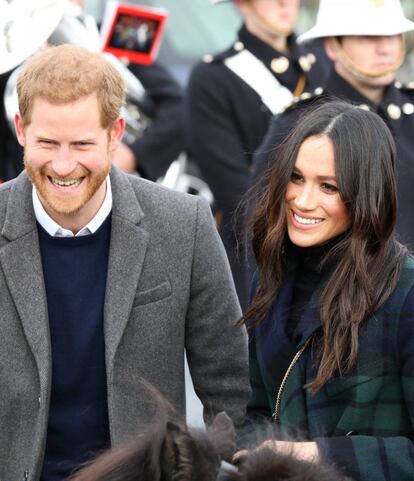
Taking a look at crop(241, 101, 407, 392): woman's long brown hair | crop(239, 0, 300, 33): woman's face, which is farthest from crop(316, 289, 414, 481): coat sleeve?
crop(239, 0, 300, 33): woman's face

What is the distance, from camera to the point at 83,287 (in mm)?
4445

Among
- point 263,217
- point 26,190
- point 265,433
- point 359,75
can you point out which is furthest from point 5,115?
point 265,433

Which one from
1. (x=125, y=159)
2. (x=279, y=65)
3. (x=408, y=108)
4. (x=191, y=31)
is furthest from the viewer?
(x=191, y=31)

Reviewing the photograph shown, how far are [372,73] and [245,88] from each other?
120cm

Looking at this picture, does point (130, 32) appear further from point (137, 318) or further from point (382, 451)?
point (382, 451)

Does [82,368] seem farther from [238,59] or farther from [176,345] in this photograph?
[238,59]

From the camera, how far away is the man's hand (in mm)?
7668

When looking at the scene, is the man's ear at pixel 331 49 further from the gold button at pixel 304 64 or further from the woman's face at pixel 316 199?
the woman's face at pixel 316 199

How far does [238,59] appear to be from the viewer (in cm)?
737

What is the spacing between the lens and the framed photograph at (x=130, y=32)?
7.52 m

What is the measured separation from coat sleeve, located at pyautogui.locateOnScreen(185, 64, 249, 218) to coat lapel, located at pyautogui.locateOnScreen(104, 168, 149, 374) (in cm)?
269

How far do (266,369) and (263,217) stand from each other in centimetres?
43

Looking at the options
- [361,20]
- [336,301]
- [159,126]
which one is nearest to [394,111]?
[361,20]

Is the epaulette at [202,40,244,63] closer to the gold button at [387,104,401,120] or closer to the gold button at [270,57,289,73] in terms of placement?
the gold button at [270,57,289,73]
